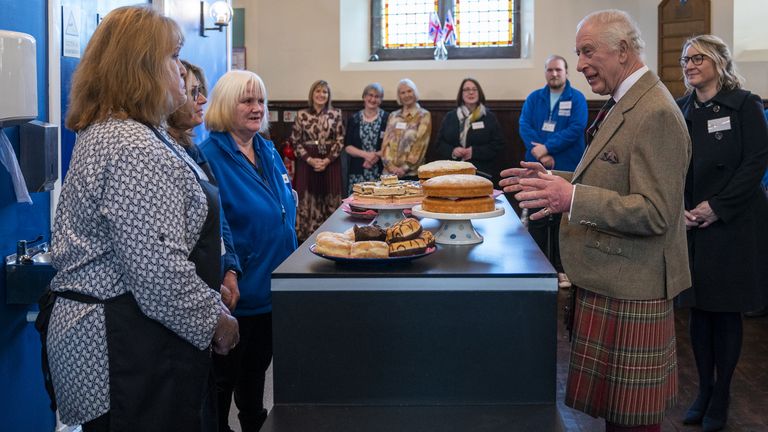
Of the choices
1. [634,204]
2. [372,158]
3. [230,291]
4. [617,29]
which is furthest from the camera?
[372,158]

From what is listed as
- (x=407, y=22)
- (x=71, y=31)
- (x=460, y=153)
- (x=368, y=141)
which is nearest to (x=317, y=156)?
(x=368, y=141)

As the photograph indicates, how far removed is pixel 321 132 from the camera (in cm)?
747

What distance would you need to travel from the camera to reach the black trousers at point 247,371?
282 centimetres

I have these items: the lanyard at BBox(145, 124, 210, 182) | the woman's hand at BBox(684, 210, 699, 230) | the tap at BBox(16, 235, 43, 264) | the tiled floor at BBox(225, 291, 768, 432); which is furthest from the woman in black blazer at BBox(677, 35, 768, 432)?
the tap at BBox(16, 235, 43, 264)

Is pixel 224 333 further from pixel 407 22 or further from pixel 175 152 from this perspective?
pixel 407 22

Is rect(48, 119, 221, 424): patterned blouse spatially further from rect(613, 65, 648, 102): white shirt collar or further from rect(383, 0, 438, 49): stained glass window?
rect(383, 0, 438, 49): stained glass window

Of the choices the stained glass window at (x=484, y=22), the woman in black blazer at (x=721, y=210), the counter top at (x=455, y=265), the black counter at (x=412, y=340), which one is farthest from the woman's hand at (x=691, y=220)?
the stained glass window at (x=484, y=22)

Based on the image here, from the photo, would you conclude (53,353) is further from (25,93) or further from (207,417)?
(25,93)

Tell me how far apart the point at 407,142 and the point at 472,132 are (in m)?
0.57

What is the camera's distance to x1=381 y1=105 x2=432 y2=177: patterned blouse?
23.6 feet

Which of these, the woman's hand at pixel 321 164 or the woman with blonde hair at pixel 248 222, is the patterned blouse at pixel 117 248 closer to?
the woman with blonde hair at pixel 248 222

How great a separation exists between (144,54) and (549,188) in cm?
107

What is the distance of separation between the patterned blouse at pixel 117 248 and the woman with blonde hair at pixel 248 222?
895 millimetres

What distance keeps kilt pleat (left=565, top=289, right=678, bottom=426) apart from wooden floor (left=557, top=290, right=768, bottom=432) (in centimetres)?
83
